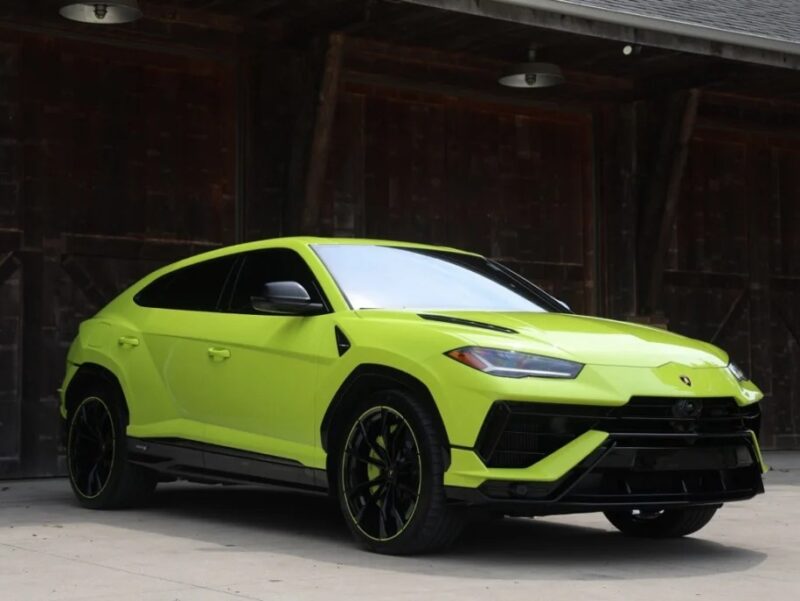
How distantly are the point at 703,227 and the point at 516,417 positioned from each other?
10.5 m

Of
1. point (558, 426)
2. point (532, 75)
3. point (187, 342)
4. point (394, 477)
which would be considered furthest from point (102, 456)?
point (532, 75)

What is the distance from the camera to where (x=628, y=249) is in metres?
16.0

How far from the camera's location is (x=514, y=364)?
7027 millimetres

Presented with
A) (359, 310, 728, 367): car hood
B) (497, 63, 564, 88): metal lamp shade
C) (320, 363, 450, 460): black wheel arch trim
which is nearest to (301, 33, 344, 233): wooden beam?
(497, 63, 564, 88): metal lamp shade

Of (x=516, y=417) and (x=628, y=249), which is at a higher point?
(x=628, y=249)

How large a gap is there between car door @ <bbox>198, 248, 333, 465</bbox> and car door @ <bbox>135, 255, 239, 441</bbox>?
0.07 metres

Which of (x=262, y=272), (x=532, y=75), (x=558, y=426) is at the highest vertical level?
(x=532, y=75)

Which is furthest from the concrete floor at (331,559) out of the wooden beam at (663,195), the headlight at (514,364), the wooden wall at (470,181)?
the wooden beam at (663,195)

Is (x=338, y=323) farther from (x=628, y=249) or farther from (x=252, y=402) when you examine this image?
(x=628, y=249)

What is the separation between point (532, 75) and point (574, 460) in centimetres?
731

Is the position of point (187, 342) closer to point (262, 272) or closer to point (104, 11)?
point (262, 272)

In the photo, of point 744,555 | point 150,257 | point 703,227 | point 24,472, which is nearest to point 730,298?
point 703,227

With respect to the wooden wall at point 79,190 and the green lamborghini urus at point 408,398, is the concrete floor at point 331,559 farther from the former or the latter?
the wooden wall at point 79,190

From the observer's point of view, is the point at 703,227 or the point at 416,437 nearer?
the point at 416,437
